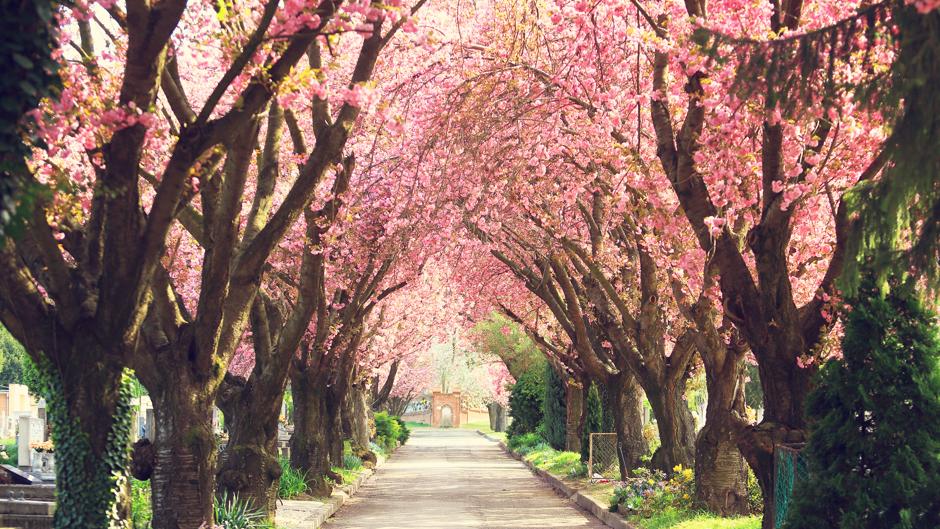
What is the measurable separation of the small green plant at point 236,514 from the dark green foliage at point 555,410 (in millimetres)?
24209

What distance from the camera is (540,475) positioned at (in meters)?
31.8

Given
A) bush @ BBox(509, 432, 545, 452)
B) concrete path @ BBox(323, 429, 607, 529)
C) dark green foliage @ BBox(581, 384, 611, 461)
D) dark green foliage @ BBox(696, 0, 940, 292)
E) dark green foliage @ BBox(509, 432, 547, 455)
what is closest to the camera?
dark green foliage @ BBox(696, 0, 940, 292)

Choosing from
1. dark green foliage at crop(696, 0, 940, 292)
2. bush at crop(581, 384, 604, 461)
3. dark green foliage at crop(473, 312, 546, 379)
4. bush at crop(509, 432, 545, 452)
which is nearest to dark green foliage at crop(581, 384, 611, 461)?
bush at crop(581, 384, 604, 461)

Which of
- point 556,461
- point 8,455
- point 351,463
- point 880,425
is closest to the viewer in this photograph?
point 880,425

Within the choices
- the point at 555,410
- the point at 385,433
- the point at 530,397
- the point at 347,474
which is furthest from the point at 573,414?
the point at 385,433

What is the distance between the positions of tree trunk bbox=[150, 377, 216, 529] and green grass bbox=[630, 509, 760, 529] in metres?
6.41

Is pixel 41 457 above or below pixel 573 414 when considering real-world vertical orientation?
below

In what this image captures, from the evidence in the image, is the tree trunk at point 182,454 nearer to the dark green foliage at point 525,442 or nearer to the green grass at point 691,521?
the green grass at point 691,521

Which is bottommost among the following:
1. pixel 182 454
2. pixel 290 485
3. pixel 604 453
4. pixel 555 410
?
pixel 290 485

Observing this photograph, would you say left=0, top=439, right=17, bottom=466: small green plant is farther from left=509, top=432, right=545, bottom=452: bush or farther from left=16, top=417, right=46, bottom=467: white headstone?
left=509, top=432, right=545, bottom=452: bush

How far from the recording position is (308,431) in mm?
23594

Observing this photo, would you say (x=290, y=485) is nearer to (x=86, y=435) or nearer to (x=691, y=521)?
(x=691, y=521)

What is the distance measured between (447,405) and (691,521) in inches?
3439

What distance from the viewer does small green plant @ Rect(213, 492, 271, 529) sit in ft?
45.0
